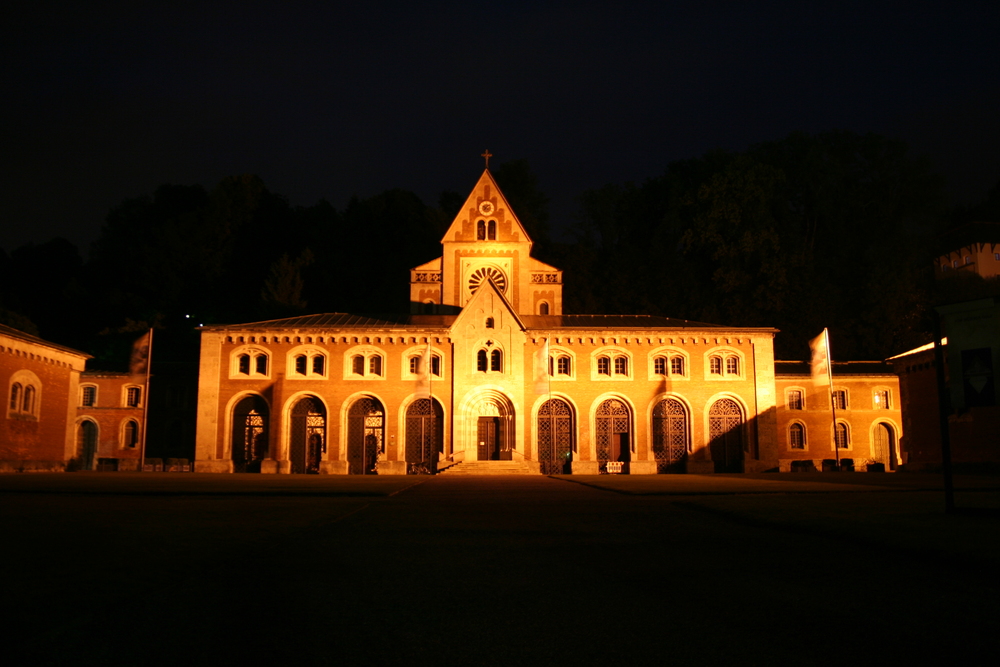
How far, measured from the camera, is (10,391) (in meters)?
37.9

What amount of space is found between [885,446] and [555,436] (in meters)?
20.9

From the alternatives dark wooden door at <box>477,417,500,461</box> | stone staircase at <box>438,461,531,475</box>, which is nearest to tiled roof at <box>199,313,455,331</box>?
dark wooden door at <box>477,417,500,461</box>

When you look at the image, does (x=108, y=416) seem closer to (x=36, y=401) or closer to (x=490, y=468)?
(x=36, y=401)

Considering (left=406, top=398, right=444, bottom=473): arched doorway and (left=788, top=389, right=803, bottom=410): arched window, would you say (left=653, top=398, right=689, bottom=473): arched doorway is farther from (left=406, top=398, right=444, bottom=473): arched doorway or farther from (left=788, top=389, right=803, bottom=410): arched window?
(left=406, top=398, right=444, bottom=473): arched doorway

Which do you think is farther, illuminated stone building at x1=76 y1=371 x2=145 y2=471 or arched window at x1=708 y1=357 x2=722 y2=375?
illuminated stone building at x1=76 y1=371 x2=145 y2=471

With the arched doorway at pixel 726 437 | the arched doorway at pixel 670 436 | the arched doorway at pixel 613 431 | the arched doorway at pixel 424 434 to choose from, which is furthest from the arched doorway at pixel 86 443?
the arched doorway at pixel 726 437

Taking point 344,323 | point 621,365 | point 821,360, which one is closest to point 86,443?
point 344,323

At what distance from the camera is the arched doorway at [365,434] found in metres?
46.2

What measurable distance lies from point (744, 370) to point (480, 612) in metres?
44.0

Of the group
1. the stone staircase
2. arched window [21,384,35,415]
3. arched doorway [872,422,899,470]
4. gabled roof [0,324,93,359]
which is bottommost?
the stone staircase

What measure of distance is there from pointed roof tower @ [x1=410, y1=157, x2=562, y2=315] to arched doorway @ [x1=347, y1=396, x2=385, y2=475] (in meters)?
9.12

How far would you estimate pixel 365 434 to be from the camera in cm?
4641

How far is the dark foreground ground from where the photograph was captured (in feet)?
15.4

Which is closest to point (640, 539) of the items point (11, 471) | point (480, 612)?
point (480, 612)
